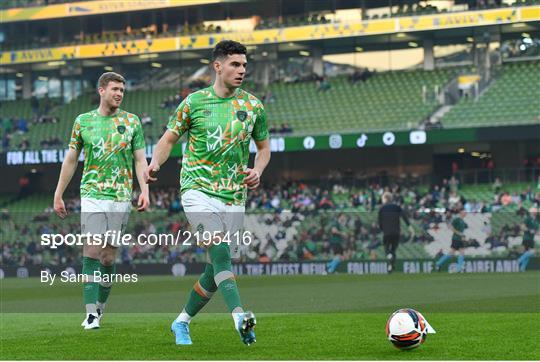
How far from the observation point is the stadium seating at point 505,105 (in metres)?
46.7

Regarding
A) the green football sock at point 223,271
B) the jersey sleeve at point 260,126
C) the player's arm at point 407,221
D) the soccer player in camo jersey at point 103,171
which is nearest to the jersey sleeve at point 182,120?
the jersey sleeve at point 260,126

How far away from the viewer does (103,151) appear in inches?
498

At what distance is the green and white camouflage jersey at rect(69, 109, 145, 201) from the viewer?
12.6 meters

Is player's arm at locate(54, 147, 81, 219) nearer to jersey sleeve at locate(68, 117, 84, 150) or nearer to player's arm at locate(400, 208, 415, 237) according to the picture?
jersey sleeve at locate(68, 117, 84, 150)

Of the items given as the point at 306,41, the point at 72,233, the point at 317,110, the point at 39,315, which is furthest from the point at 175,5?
the point at 39,315

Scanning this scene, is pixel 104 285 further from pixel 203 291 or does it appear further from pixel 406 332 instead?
pixel 406 332

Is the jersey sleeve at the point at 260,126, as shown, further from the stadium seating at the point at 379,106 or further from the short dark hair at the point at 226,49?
the stadium seating at the point at 379,106

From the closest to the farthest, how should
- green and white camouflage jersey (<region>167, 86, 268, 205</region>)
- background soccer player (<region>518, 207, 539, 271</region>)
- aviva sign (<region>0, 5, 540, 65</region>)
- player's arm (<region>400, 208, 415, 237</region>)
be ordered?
1. green and white camouflage jersey (<region>167, 86, 268, 205</region>)
2. background soccer player (<region>518, 207, 539, 271</region>)
3. player's arm (<region>400, 208, 415, 237</region>)
4. aviva sign (<region>0, 5, 540, 65</region>)

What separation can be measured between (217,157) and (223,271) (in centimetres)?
99

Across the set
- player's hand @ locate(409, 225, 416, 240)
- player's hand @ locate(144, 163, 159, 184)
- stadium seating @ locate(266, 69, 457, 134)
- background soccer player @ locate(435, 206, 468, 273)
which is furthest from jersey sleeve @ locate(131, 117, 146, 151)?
stadium seating @ locate(266, 69, 457, 134)

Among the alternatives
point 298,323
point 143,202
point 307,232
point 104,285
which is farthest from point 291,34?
point 143,202

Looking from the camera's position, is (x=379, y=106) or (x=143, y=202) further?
(x=379, y=106)

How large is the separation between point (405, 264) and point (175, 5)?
32.7m

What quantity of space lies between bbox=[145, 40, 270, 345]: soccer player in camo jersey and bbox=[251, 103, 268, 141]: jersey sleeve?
0.07 feet
